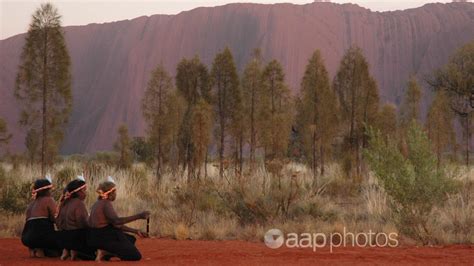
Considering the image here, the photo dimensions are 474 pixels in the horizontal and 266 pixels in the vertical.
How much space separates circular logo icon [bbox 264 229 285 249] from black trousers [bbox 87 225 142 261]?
3204mm

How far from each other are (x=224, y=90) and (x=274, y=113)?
9.39 feet

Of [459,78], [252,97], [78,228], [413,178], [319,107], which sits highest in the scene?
[459,78]

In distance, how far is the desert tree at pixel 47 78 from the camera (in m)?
22.2

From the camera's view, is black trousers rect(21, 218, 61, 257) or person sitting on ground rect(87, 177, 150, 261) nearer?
person sitting on ground rect(87, 177, 150, 261)

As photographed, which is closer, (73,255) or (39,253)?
(73,255)

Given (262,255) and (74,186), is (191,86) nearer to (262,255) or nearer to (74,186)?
(74,186)

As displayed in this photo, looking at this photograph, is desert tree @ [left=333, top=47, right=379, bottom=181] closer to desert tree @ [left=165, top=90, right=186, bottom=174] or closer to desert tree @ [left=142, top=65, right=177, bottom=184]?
desert tree @ [left=165, top=90, right=186, bottom=174]

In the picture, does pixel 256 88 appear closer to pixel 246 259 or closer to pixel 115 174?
pixel 115 174

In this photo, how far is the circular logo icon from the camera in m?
12.8

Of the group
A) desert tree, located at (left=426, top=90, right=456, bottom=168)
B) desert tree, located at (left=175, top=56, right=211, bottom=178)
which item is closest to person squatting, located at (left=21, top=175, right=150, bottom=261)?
desert tree, located at (left=175, top=56, right=211, bottom=178)

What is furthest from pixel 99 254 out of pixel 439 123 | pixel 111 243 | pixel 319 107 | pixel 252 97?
pixel 439 123

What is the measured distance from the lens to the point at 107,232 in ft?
33.4

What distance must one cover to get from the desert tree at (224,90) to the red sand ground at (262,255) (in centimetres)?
1631

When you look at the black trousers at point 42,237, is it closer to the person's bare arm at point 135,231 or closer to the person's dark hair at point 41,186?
the person's dark hair at point 41,186
